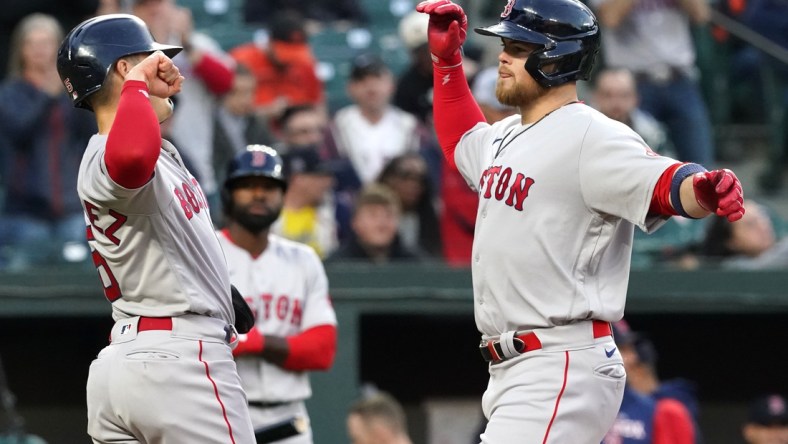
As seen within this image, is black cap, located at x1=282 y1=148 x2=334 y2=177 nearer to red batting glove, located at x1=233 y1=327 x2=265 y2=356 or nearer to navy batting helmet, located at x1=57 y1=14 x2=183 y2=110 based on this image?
red batting glove, located at x1=233 y1=327 x2=265 y2=356

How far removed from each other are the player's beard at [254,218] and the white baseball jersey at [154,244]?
1501mm

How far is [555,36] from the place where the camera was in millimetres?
4180

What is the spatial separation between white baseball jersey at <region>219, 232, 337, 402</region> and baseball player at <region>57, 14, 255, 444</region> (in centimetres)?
149

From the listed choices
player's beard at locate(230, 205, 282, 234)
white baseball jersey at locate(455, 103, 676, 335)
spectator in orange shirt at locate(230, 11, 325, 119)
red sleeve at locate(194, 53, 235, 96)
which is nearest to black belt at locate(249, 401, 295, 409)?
player's beard at locate(230, 205, 282, 234)

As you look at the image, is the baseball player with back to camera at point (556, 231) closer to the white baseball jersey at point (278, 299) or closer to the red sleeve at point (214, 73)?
the white baseball jersey at point (278, 299)

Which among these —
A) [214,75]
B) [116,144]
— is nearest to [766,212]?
[214,75]

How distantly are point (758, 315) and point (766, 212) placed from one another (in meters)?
0.91

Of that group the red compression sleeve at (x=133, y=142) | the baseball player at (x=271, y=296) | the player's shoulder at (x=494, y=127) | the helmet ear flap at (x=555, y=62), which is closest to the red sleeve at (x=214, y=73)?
the baseball player at (x=271, y=296)

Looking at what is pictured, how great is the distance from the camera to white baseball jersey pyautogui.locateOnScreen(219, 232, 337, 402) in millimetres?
A: 5680

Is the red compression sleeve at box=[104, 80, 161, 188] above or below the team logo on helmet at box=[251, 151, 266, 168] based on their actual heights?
above

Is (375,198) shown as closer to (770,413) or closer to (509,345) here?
(770,413)

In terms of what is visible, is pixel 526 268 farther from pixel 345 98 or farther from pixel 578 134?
pixel 345 98

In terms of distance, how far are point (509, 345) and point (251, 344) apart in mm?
1701

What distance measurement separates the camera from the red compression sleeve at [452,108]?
15.5 ft
